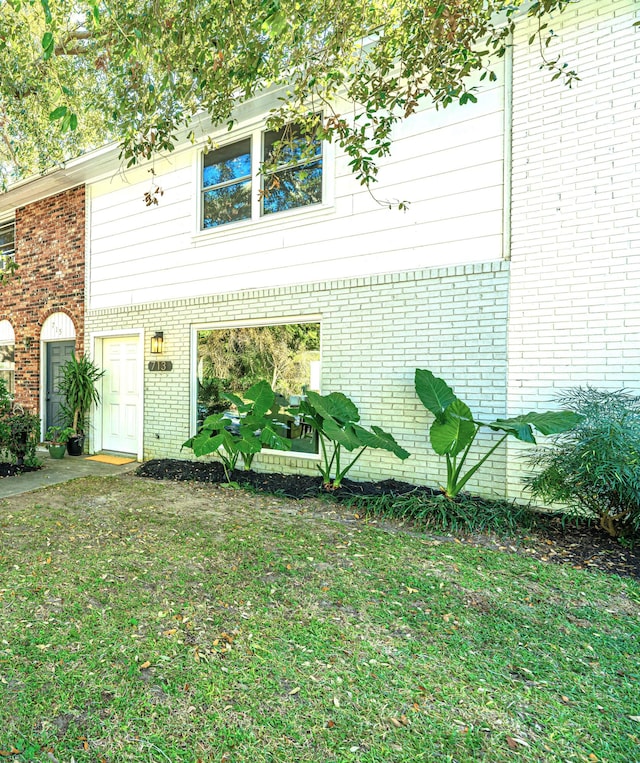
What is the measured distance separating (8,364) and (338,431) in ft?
28.9

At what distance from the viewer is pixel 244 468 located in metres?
6.62

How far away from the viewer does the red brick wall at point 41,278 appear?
8.88 metres

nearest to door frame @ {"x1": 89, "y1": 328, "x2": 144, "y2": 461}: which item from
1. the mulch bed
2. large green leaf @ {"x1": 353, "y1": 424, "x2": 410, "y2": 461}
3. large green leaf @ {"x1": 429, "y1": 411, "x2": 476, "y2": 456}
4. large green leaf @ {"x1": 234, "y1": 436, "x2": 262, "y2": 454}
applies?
the mulch bed

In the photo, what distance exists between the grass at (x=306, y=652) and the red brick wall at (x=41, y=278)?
6239mm

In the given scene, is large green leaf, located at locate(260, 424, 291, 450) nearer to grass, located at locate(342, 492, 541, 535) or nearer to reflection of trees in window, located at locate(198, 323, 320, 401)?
reflection of trees in window, located at locate(198, 323, 320, 401)

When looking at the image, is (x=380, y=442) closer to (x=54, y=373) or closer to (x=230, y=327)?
(x=230, y=327)

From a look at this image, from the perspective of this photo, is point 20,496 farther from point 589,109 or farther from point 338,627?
point 589,109

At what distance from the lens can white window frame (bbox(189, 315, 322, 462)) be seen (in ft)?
20.7

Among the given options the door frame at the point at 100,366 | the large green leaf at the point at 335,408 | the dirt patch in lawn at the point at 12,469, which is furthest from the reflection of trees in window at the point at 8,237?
the large green leaf at the point at 335,408

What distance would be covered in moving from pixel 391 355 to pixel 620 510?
2.83 metres

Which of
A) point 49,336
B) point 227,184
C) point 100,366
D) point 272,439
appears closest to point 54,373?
point 49,336

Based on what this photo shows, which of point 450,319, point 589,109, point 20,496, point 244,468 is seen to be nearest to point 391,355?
point 450,319

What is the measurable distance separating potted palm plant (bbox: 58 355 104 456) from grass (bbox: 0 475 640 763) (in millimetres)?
4563

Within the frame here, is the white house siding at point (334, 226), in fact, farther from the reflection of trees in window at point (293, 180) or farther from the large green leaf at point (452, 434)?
the large green leaf at point (452, 434)
